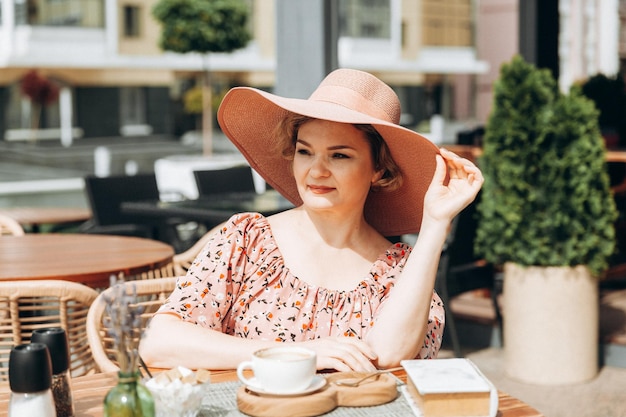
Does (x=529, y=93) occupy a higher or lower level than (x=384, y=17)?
lower

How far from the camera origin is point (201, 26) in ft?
59.8

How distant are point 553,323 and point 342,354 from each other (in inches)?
111

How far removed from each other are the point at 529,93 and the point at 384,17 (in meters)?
27.6

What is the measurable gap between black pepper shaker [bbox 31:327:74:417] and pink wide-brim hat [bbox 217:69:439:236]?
730 millimetres

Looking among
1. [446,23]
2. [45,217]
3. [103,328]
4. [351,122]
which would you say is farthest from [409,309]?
[446,23]

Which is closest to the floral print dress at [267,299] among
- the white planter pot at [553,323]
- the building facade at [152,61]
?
the white planter pot at [553,323]

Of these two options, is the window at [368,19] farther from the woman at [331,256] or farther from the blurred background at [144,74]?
the woman at [331,256]

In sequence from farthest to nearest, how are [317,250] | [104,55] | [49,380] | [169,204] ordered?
1. [104,55]
2. [169,204]
3. [317,250]
4. [49,380]

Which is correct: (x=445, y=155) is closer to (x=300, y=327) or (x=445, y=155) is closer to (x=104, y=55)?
(x=300, y=327)

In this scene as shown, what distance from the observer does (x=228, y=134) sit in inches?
91.6

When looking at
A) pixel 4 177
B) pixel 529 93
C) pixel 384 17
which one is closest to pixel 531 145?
pixel 529 93

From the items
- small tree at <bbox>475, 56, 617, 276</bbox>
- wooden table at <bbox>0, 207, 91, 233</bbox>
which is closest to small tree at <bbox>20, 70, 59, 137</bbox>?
wooden table at <bbox>0, 207, 91, 233</bbox>

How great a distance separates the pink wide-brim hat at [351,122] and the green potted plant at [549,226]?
2223 millimetres

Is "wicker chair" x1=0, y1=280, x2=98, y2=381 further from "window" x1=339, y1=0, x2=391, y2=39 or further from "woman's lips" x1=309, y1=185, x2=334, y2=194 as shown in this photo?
"window" x1=339, y1=0, x2=391, y2=39
